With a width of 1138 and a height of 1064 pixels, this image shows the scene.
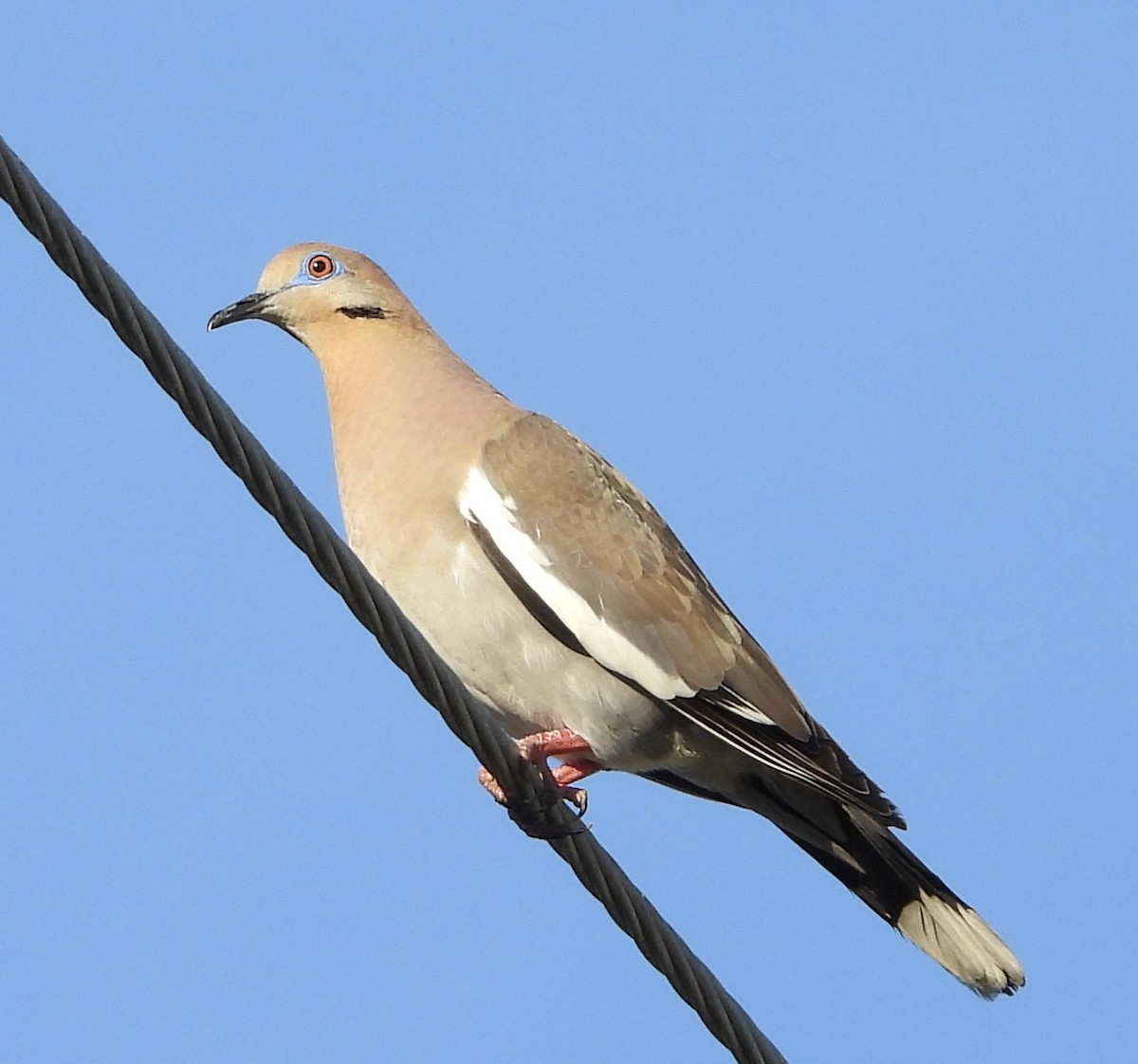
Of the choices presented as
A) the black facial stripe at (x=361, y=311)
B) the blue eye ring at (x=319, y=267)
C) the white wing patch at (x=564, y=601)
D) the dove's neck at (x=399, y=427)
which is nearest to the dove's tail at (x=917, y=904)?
the white wing patch at (x=564, y=601)

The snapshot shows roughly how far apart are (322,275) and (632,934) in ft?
9.65

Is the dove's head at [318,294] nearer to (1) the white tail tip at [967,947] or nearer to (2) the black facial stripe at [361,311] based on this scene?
(2) the black facial stripe at [361,311]

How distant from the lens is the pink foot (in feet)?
16.4

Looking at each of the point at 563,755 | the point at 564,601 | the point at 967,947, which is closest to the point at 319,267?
the point at 564,601

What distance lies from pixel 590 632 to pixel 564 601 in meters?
0.10

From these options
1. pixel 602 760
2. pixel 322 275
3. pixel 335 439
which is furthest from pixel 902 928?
pixel 322 275

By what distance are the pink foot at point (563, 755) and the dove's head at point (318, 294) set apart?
1520 mm

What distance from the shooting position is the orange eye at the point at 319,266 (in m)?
6.21

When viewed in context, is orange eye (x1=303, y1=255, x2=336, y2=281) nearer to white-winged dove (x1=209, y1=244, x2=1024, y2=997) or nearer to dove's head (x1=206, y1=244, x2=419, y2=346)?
dove's head (x1=206, y1=244, x2=419, y2=346)

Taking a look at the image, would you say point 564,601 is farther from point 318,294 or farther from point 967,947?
point 318,294

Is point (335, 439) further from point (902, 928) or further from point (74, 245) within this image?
point (74, 245)

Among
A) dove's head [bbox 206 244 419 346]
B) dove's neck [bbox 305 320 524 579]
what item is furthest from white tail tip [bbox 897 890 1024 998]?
dove's head [bbox 206 244 419 346]

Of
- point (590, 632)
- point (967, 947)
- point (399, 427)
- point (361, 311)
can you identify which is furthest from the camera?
point (361, 311)

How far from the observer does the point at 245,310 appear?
6273 millimetres
